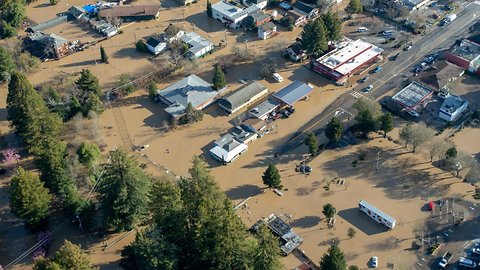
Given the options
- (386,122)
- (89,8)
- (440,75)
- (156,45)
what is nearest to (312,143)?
(386,122)

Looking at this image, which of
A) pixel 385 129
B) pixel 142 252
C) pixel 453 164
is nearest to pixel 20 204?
pixel 142 252

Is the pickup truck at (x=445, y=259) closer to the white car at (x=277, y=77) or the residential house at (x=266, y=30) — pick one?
the white car at (x=277, y=77)

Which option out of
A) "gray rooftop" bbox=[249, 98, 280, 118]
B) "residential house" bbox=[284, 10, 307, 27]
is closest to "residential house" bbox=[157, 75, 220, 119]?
"gray rooftop" bbox=[249, 98, 280, 118]

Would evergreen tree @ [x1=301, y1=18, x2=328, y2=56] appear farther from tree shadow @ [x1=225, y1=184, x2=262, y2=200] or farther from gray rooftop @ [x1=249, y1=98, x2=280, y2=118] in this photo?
tree shadow @ [x1=225, y1=184, x2=262, y2=200]

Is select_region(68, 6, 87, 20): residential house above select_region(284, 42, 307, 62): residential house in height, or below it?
above

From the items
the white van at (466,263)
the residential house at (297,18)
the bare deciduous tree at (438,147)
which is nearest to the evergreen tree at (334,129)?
the bare deciduous tree at (438,147)

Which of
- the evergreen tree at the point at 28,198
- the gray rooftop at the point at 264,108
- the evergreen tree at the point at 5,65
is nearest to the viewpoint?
the evergreen tree at the point at 28,198

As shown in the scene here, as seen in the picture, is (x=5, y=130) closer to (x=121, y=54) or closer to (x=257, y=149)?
(x=121, y=54)

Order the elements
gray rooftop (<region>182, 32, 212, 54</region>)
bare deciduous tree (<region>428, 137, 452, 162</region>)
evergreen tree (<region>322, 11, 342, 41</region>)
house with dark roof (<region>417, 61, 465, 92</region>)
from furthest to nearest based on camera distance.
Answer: gray rooftop (<region>182, 32, 212, 54</region>), evergreen tree (<region>322, 11, 342, 41</region>), house with dark roof (<region>417, 61, 465, 92</region>), bare deciduous tree (<region>428, 137, 452, 162</region>)
